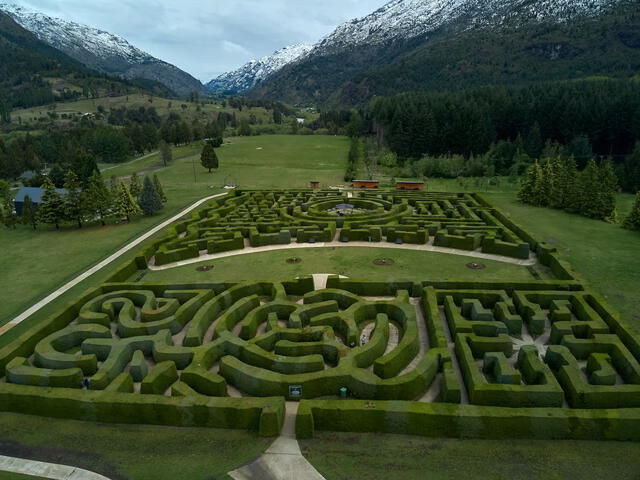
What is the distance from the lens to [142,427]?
17.6 m

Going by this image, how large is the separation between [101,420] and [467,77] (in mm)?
218755

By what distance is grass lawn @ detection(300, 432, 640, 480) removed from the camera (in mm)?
14680

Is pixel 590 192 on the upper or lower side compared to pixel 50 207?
upper

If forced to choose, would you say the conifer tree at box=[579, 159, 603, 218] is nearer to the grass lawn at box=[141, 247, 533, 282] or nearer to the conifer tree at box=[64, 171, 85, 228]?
the grass lawn at box=[141, 247, 533, 282]

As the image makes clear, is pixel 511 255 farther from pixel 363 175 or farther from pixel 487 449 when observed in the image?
pixel 363 175

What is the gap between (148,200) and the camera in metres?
55.6

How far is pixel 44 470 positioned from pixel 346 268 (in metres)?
24.5

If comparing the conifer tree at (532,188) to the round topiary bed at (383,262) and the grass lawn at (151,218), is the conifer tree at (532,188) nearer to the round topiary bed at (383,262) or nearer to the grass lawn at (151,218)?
the round topiary bed at (383,262)

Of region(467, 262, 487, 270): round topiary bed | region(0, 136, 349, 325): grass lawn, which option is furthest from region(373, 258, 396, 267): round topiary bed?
region(0, 136, 349, 325): grass lawn

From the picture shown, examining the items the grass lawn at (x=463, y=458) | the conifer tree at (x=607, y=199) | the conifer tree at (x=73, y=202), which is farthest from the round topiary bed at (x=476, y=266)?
the conifer tree at (x=73, y=202)

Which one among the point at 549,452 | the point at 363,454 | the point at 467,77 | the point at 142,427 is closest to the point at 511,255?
the point at 549,452

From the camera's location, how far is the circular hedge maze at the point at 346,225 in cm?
3881

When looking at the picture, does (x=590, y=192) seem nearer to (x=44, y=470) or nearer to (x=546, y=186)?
(x=546, y=186)

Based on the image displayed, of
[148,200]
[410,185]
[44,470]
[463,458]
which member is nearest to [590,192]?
[410,185]
